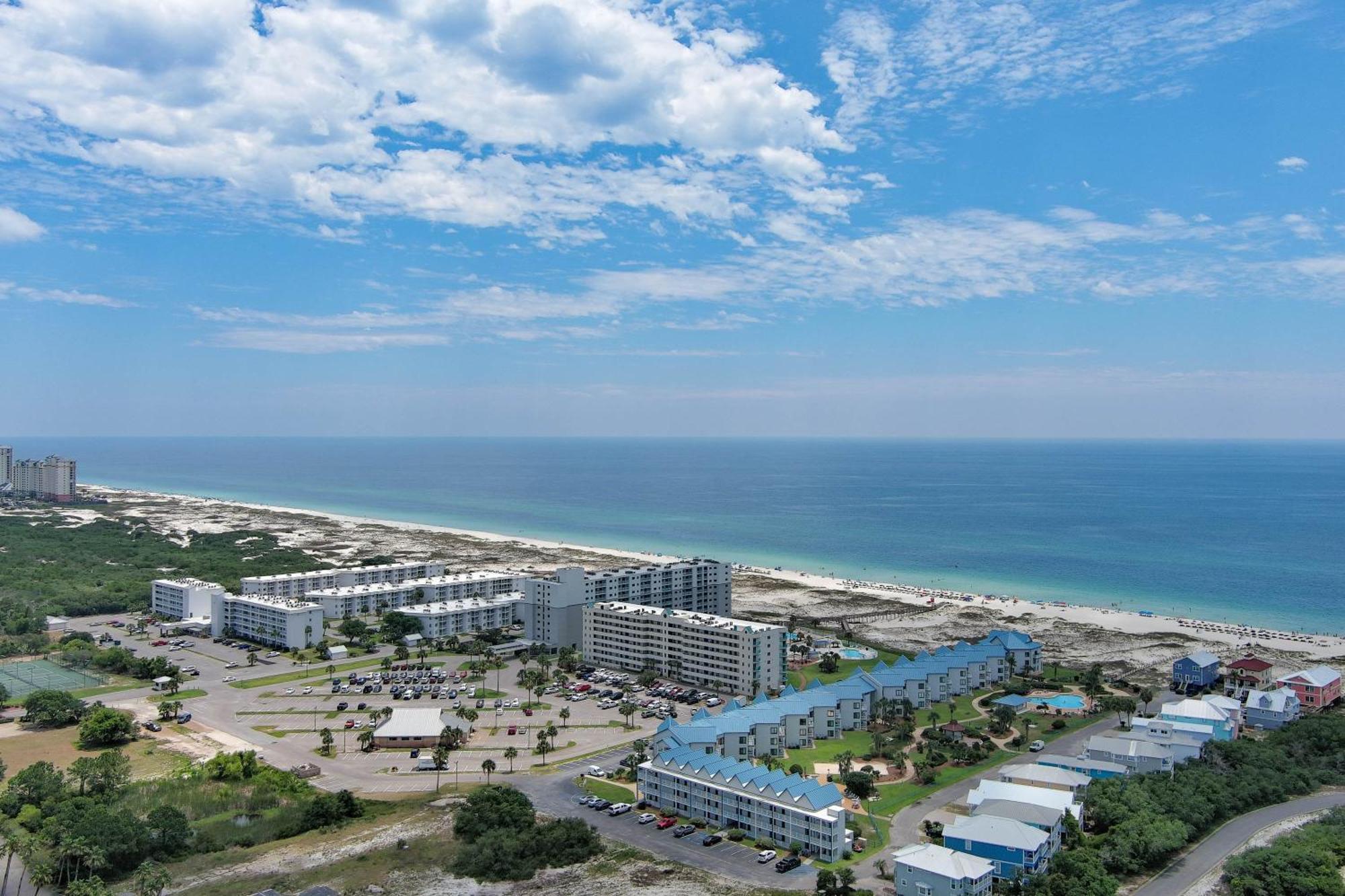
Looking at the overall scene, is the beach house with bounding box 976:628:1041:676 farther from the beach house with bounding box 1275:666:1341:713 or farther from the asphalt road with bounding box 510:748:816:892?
the asphalt road with bounding box 510:748:816:892

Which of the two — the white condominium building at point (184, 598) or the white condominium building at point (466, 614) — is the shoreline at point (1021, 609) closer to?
the white condominium building at point (466, 614)

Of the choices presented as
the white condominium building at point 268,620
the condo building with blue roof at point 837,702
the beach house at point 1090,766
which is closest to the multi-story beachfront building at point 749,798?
the condo building with blue roof at point 837,702

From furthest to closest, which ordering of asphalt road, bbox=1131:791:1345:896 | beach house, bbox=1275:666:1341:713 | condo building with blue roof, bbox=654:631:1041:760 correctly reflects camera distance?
beach house, bbox=1275:666:1341:713 → condo building with blue roof, bbox=654:631:1041:760 → asphalt road, bbox=1131:791:1345:896

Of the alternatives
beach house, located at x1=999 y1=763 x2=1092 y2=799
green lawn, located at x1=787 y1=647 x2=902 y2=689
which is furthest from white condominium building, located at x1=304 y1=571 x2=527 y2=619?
beach house, located at x1=999 y1=763 x2=1092 y2=799

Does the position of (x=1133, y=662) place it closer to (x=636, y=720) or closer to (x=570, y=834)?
(x=636, y=720)

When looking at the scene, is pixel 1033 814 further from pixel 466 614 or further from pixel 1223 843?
pixel 466 614

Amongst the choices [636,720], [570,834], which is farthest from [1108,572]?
[570,834]
